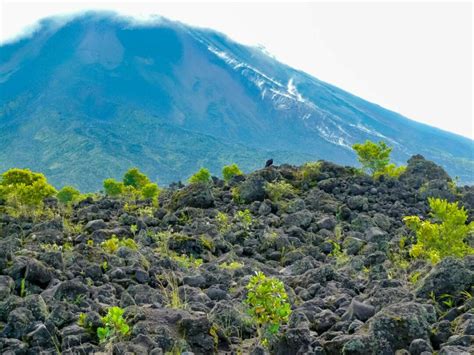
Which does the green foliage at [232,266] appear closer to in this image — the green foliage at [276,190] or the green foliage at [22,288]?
the green foliage at [22,288]

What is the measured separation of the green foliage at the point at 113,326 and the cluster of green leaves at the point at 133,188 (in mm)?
14210

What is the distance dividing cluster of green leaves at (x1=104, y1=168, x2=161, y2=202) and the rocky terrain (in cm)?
632

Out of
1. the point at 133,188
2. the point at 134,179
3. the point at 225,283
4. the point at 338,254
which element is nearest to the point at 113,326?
the point at 225,283

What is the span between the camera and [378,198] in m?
18.6

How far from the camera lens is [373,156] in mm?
24531

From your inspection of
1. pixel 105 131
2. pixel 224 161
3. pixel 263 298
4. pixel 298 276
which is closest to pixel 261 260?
pixel 298 276

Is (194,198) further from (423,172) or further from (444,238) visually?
(423,172)

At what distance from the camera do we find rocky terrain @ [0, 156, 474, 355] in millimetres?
5480

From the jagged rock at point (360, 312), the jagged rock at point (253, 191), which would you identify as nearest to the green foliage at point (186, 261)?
the jagged rock at point (360, 312)

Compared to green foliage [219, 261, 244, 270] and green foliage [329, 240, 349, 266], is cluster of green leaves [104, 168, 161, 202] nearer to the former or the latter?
green foliage [329, 240, 349, 266]

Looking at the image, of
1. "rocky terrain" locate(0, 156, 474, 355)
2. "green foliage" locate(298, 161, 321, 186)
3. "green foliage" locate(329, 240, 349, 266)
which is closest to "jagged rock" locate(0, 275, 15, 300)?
"rocky terrain" locate(0, 156, 474, 355)

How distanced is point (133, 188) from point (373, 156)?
10466mm

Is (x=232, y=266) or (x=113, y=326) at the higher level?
(x=113, y=326)

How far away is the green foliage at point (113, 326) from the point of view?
5215 millimetres
